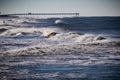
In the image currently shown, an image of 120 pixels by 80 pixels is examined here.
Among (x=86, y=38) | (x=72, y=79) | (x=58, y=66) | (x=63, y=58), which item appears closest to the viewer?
(x=72, y=79)

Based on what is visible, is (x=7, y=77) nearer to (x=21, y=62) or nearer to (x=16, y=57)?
(x=21, y=62)

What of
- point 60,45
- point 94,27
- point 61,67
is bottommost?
point 94,27

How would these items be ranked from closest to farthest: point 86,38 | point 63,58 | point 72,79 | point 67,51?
point 72,79 < point 63,58 < point 67,51 < point 86,38

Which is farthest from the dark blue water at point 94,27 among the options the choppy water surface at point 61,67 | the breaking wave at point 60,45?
the choppy water surface at point 61,67

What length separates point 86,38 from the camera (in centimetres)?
3095

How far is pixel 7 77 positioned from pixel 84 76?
11.5ft

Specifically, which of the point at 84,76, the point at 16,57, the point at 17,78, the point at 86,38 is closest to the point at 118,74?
the point at 84,76

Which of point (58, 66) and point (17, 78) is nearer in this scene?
point (17, 78)

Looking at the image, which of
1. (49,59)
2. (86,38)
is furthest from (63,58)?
(86,38)

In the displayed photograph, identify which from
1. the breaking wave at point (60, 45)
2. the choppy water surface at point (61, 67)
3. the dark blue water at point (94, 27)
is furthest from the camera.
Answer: the dark blue water at point (94, 27)

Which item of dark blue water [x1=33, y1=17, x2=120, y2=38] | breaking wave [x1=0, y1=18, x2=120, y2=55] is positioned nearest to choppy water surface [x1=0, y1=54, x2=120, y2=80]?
breaking wave [x1=0, y1=18, x2=120, y2=55]

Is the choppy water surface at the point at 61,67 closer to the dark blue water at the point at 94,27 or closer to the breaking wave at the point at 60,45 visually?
the breaking wave at the point at 60,45

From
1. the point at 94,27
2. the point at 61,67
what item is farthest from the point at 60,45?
the point at 94,27

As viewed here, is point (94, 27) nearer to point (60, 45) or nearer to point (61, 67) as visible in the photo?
point (60, 45)
